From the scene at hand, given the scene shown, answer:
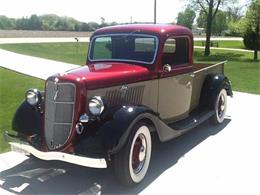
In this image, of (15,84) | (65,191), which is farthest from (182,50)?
(15,84)

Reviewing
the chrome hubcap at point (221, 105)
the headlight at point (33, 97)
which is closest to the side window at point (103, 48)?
the headlight at point (33, 97)

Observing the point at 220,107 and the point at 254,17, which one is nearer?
the point at 220,107

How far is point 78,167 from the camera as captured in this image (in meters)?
5.26

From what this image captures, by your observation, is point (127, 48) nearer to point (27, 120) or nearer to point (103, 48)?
point (103, 48)

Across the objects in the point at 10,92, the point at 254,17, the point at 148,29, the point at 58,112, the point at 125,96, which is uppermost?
the point at 254,17

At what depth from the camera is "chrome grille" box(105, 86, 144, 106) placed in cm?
495

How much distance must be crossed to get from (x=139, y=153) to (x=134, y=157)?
9 centimetres

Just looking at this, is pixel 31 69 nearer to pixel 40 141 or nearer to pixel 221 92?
pixel 221 92

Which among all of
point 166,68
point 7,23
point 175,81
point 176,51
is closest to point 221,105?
point 176,51

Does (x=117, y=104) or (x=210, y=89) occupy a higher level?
(x=117, y=104)

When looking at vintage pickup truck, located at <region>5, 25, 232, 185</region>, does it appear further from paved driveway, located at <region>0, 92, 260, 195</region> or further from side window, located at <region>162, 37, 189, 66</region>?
paved driveway, located at <region>0, 92, 260, 195</region>

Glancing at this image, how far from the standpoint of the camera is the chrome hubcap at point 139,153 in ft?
15.8

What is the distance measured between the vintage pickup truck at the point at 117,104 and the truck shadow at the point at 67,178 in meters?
0.27

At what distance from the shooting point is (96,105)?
4531mm
